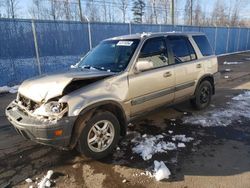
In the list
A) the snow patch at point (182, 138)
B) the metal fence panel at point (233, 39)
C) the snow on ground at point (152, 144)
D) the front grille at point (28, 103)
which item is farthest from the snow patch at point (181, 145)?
the metal fence panel at point (233, 39)

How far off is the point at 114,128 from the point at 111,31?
9.49 metres

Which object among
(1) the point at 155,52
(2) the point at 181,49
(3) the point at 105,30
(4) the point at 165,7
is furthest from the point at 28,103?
(4) the point at 165,7

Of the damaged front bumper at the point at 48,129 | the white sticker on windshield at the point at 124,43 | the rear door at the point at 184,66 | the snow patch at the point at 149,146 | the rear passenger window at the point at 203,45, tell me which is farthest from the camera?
the rear passenger window at the point at 203,45

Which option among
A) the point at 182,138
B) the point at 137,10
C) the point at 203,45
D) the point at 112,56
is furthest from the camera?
the point at 137,10

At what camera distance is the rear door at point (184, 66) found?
5.06 meters

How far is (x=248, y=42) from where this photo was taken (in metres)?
25.9

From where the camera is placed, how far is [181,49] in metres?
5.28

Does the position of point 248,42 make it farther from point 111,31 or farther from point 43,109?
point 43,109

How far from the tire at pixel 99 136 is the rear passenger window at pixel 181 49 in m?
2.12

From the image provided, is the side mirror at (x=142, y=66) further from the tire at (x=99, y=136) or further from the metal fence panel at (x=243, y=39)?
the metal fence panel at (x=243, y=39)

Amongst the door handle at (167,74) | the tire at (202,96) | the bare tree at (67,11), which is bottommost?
the tire at (202,96)

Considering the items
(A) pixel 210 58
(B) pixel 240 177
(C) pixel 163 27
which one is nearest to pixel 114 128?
(B) pixel 240 177

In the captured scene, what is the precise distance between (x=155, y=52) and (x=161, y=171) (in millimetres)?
2319

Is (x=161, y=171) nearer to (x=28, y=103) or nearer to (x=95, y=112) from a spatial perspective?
(x=95, y=112)
